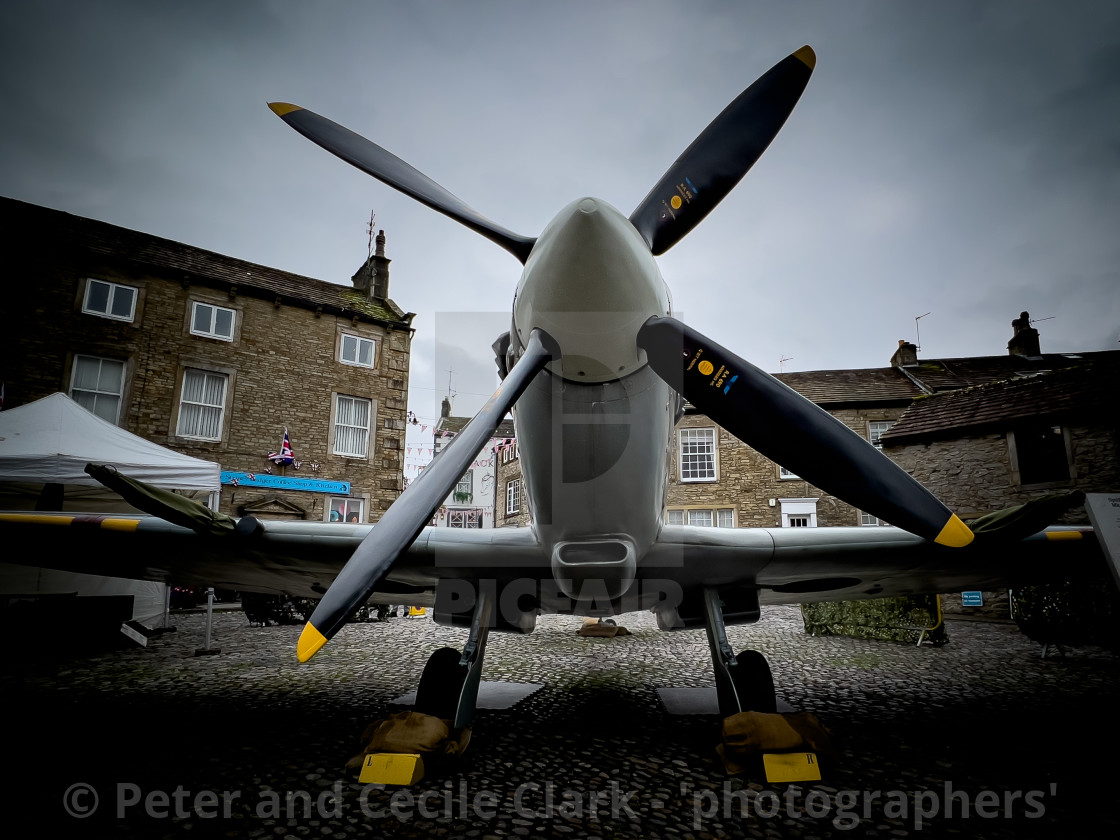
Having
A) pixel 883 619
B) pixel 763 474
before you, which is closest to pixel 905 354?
pixel 763 474

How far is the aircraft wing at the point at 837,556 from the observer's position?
355 cm

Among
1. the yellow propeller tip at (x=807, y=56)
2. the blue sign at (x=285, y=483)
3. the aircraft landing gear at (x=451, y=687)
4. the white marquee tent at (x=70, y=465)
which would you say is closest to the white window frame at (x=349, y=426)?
the blue sign at (x=285, y=483)

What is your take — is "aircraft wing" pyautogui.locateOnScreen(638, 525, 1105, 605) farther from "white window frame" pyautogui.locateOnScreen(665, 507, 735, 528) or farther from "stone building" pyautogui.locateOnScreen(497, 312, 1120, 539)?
"white window frame" pyautogui.locateOnScreen(665, 507, 735, 528)

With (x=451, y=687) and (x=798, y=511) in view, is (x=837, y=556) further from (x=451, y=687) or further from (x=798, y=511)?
(x=798, y=511)

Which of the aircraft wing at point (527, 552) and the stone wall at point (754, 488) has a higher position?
the stone wall at point (754, 488)

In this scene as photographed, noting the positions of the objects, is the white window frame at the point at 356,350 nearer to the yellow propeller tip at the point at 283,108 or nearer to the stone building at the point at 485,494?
the stone building at the point at 485,494

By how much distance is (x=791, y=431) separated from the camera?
8.32ft

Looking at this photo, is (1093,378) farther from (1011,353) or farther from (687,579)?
(1011,353)

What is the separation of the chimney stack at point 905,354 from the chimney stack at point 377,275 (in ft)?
70.5

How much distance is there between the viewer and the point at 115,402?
12.7m

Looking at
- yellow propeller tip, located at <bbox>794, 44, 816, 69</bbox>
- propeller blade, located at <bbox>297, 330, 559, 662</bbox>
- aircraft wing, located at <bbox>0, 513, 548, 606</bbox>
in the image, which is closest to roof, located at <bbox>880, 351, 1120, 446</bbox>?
yellow propeller tip, located at <bbox>794, 44, 816, 69</bbox>

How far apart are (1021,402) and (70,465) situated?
17.8 m

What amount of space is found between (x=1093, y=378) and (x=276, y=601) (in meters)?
17.6

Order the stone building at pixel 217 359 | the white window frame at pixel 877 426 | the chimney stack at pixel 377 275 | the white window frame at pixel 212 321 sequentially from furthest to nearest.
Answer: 1. the white window frame at pixel 877 426
2. the chimney stack at pixel 377 275
3. the white window frame at pixel 212 321
4. the stone building at pixel 217 359
